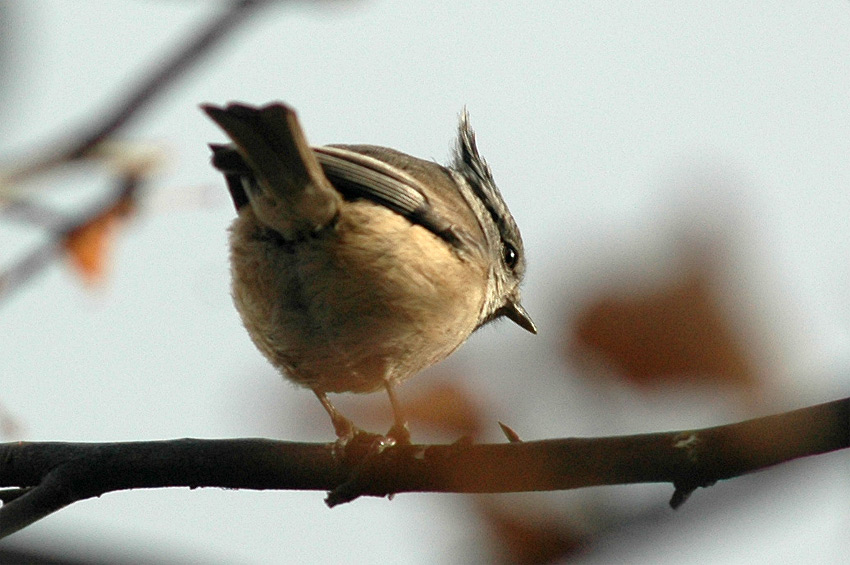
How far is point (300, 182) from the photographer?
3.88 meters

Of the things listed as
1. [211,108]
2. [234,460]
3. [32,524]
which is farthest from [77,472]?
[211,108]

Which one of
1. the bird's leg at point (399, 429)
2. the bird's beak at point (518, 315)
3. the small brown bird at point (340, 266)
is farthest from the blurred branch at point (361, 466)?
the bird's beak at point (518, 315)

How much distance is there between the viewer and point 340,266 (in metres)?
4.07

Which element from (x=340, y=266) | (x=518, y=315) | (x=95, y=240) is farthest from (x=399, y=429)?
(x=518, y=315)

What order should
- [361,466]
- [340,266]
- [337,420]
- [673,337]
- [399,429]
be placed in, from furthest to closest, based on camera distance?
[337,420] → [340,266] → [399,429] → [361,466] → [673,337]

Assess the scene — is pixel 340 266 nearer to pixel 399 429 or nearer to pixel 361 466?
pixel 399 429

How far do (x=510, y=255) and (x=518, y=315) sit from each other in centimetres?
34

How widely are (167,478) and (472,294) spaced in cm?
201

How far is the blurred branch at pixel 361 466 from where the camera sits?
2336 millimetres

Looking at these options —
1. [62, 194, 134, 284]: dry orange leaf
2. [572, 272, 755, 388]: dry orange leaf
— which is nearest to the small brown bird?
[62, 194, 134, 284]: dry orange leaf

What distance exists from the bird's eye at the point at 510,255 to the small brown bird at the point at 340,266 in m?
0.96

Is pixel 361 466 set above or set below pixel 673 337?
below

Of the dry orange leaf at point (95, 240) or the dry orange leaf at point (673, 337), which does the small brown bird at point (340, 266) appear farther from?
the dry orange leaf at point (673, 337)

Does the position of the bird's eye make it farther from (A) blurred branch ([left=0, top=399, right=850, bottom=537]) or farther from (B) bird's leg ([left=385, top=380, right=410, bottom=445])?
(A) blurred branch ([left=0, top=399, right=850, bottom=537])
